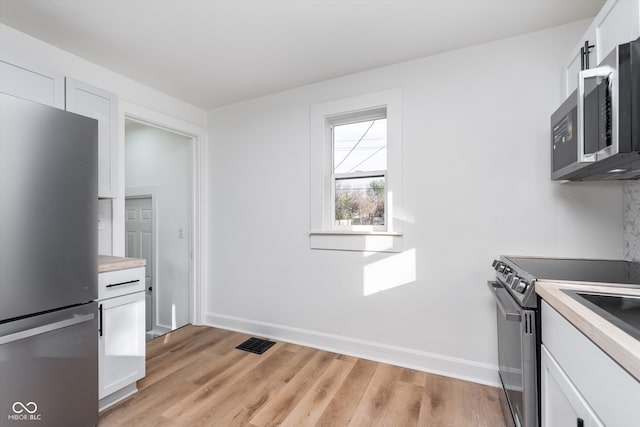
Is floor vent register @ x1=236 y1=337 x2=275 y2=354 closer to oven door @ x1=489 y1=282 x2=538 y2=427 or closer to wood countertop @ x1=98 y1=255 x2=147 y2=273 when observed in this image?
wood countertop @ x1=98 y1=255 x2=147 y2=273

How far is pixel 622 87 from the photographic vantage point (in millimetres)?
973

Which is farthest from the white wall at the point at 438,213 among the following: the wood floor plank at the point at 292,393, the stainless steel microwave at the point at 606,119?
the stainless steel microwave at the point at 606,119

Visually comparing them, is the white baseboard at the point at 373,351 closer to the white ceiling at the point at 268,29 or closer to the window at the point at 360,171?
the window at the point at 360,171

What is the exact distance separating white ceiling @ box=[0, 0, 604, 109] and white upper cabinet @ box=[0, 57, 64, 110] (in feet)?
1.26

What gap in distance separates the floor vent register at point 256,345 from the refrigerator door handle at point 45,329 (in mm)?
1400

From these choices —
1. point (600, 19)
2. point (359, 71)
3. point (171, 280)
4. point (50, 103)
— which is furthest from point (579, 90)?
point (171, 280)

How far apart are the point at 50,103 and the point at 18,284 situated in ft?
3.87

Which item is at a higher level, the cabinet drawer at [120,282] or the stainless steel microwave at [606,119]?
the stainless steel microwave at [606,119]

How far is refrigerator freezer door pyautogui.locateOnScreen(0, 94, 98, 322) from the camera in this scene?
4.25 feet

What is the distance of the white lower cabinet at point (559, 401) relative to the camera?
34.1 inches

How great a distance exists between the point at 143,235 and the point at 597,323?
4.30 metres

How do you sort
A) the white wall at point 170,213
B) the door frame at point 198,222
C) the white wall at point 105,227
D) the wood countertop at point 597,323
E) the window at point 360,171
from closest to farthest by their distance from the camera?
the wood countertop at point 597,323, the white wall at point 105,227, the window at point 360,171, the door frame at point 198,222, the white wall at point 170,213

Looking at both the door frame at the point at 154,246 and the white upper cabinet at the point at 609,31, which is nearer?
the white upper cabinet at the point at 609,31

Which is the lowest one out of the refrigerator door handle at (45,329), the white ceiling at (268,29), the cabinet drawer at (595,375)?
the refrigerator door handle at (45,329)
